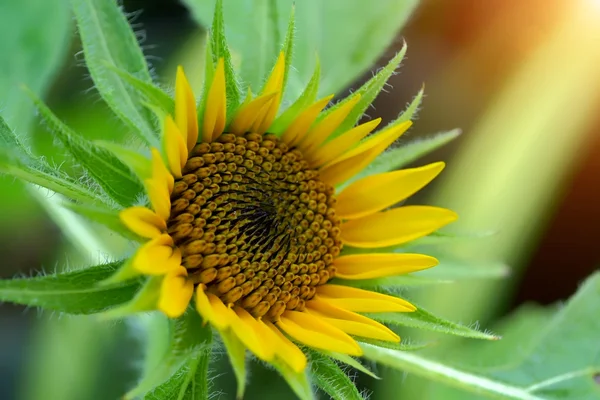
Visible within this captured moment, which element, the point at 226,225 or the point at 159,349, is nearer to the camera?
the point at 226,225

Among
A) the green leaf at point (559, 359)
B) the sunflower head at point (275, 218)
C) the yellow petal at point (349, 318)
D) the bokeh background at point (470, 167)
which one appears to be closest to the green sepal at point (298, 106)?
the sunflower head at point (275, 218)

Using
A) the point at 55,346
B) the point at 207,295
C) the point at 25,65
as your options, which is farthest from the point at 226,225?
the point at 55,346

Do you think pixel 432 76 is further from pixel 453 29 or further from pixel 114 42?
pixel 114 42

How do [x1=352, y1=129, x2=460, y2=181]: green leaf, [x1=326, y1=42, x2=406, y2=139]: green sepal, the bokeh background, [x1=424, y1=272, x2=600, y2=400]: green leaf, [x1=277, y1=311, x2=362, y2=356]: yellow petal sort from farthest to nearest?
the bokeh background, [x1=424, y1=272, x2=600, y2=400]: green leaf, [x1=352, y1=129, x2=460, y2=181]: green leaf, [x1=326, y1=42, x2=406, y2=139]: green sepal, [x1=277, y1=311, x2=362, y2=356]: yellow petal

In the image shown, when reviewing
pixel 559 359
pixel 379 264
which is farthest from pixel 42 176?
pixel 559 359

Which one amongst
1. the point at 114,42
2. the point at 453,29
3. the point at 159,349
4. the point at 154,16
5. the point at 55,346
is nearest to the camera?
the point at 114,42

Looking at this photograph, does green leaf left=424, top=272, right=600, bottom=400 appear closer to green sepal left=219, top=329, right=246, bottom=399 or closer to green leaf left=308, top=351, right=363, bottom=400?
green leaf left=308, top=351, right=363, bottom=400

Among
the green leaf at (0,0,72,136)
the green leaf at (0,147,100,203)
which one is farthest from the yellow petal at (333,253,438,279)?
the green leaf at (0,0,72,136)
